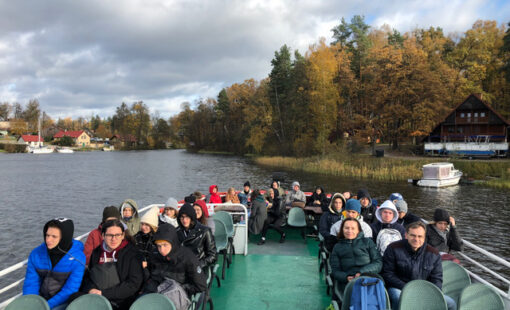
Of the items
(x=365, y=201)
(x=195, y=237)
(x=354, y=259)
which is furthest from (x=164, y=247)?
(x=365, y=201)

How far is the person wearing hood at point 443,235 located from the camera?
4781 mm

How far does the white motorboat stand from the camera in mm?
25641

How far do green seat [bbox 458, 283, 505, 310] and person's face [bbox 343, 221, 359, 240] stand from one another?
126 cm

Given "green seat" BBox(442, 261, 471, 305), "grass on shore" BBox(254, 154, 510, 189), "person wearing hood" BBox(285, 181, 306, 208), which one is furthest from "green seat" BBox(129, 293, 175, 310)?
"grass on shore" BBox(254, 154, 510, 189)

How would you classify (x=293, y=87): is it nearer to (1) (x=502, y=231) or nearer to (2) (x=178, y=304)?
(1) (x=502, y=231)

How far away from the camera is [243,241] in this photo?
6.75 m

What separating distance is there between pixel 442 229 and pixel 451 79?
141 feet

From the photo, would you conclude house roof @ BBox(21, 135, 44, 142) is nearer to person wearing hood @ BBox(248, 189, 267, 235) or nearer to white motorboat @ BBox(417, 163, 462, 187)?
white motorboat @ BBox(417, 163, 462, 187)

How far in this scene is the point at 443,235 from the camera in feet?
15.8

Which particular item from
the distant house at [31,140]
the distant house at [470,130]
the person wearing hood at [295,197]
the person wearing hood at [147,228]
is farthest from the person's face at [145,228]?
the distant house at [31,140]

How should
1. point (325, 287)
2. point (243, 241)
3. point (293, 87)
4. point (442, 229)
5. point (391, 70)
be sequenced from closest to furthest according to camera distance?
point (442, 229) < point (325, 287) < point (243, 241) < point (391, 70) < point (293, 87)

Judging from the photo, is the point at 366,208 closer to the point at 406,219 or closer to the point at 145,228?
the point at 406,219

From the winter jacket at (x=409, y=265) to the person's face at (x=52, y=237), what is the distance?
11.6 ft

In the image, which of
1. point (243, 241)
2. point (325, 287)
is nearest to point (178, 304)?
point (325, 287)
